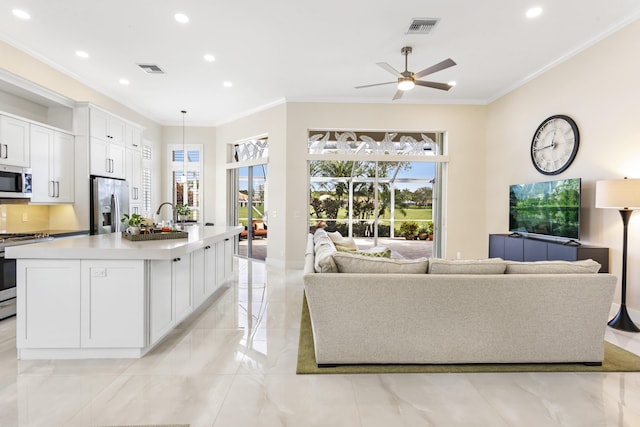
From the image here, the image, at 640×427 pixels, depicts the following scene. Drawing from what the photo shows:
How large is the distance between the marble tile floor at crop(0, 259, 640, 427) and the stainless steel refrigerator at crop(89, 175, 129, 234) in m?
2.81

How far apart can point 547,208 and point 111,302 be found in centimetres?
547

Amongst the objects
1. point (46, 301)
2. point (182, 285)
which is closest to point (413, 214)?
point (182, 285)

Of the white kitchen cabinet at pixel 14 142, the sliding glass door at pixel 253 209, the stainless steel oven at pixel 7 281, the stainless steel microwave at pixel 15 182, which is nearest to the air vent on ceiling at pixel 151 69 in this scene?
the white kitchen cabinet at pixel 14 142

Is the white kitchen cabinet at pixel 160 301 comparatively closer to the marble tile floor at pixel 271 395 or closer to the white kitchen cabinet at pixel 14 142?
the marble tile floor at pixel 271 395

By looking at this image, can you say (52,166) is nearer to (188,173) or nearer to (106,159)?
(106,159)

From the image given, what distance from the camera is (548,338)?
2.54 m

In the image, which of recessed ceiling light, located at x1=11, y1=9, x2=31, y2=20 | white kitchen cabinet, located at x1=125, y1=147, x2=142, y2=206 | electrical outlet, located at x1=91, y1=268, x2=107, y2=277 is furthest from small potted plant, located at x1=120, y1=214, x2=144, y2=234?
white kitchen cabinet, located at x1=125, y1=147, x2=142, y2=206

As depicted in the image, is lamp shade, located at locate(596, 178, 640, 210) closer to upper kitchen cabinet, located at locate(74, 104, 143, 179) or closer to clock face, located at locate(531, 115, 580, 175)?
clock face, located at locate(531, 115, 580, 175)

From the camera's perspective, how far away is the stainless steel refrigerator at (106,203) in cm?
537

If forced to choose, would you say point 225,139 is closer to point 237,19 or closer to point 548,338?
point 237,19

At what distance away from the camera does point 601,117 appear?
13.4 ft

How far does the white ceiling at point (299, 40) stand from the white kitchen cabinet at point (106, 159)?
113cm

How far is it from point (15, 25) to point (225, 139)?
4.57 metres

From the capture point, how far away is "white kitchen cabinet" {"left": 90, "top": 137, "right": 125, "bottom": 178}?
5.45m
